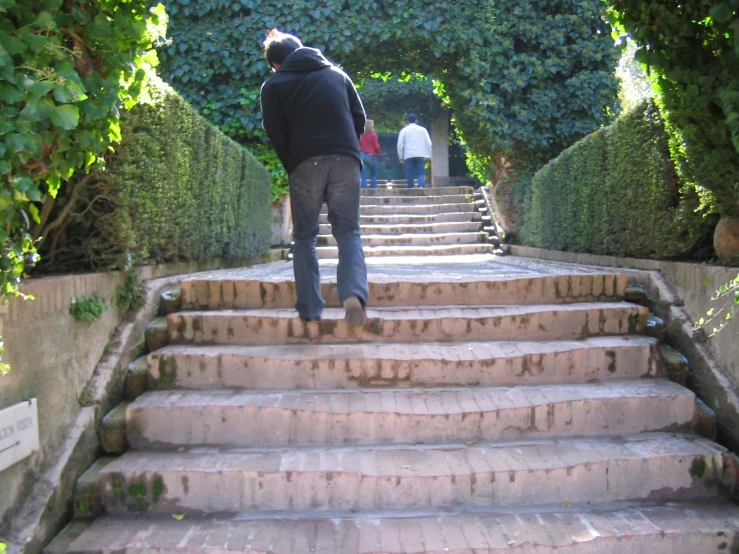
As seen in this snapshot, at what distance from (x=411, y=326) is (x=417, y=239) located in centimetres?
598

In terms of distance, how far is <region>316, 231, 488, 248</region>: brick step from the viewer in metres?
9.34

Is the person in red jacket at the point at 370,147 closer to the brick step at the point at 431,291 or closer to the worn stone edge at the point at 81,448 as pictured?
the brick step at the point at 431,291

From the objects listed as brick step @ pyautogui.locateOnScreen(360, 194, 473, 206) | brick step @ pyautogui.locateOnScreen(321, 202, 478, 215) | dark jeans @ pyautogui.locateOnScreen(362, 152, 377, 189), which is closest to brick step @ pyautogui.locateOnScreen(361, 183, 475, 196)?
brick step @ pyautogui.locateOnScreen(360, 194, 473, 206)

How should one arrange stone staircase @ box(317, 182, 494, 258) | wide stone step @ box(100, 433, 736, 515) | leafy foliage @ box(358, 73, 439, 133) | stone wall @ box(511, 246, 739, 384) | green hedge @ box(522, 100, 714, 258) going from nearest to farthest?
wide stone step @ box(100, 433, 736, 515), stone wall @ box(511, 246, 739, 384), green hedge @ box(522, 100, 714, 258), stone staircase @ box(317, 182, 494, 258), leafy foliage @ box(358, 73, 439, 133)

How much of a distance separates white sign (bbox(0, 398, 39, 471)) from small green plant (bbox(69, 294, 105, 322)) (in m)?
0.50

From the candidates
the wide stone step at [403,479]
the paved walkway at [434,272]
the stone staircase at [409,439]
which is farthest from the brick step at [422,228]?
the wide stone step at [403,479]

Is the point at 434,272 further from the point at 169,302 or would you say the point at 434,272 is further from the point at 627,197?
the point at 169,302

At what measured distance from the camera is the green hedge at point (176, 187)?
329 cm

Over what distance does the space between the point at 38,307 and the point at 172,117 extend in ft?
6.04

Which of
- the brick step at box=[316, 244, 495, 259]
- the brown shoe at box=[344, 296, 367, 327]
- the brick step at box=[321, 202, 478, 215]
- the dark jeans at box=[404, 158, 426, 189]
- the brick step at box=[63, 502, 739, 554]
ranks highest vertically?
the dark jeans at box=[404, 158, 426, 189]

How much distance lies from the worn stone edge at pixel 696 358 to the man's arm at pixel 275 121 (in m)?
2.45

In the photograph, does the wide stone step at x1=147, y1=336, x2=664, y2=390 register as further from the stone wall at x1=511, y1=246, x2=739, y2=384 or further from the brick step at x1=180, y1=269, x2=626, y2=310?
the brick step at x1=180, y1=269, x2=626, y2=310

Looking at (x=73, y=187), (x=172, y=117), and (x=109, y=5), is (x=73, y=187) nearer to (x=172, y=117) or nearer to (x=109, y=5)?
(x=109, y=5)

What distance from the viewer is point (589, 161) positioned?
523cm
